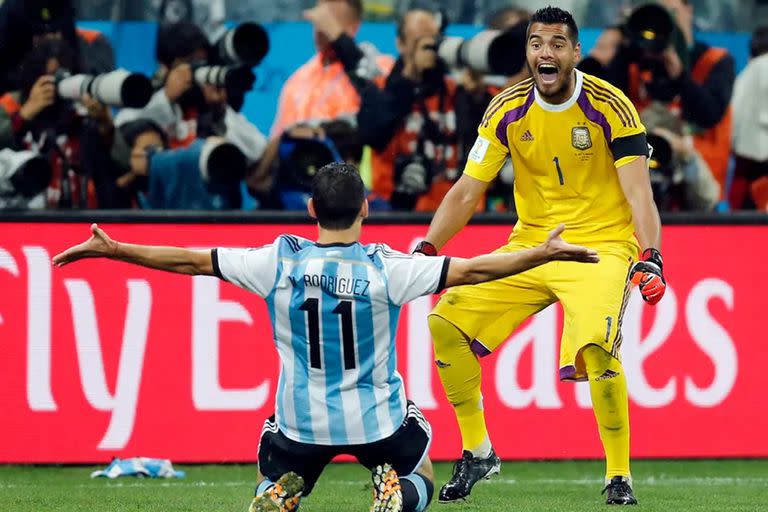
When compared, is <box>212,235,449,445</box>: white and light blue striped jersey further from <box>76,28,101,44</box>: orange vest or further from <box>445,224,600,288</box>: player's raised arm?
<box>76,28,101,44</box>: orange vest

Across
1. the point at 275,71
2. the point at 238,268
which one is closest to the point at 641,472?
the point at 275,71

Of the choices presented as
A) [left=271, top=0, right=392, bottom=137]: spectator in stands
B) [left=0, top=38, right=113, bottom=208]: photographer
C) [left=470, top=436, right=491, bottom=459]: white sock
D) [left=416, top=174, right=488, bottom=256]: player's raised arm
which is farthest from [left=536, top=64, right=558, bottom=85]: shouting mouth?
[left=0, top=38, right=113, bottom=208]: photographer

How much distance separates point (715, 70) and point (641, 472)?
8.38 feet

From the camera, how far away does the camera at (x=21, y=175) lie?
7902 mm

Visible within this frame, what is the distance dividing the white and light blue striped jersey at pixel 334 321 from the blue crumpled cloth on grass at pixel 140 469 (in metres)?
2.96

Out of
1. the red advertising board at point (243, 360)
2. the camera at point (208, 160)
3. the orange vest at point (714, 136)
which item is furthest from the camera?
→ the orange vest at point (714, 136)

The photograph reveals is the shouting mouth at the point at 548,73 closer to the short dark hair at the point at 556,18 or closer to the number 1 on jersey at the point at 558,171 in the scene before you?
the short dark hair at the point at 556,18

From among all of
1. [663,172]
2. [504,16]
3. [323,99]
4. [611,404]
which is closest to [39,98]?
[323,99]

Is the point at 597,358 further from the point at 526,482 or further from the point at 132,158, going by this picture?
the point at 132,158

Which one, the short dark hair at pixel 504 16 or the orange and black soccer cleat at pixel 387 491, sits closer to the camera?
the orange and black soccer cleat at pixel 387 491

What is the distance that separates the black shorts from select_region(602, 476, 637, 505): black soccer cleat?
152cm

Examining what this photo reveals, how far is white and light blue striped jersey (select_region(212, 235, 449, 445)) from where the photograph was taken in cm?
462

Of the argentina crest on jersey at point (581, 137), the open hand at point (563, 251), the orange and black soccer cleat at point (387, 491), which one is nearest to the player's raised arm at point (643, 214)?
the argentina crest on jersey at point (581, 137)

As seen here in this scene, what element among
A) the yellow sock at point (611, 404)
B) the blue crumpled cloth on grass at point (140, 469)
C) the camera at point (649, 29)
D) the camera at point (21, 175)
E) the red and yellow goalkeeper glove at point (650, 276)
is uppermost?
the camera at point (649, 29)
